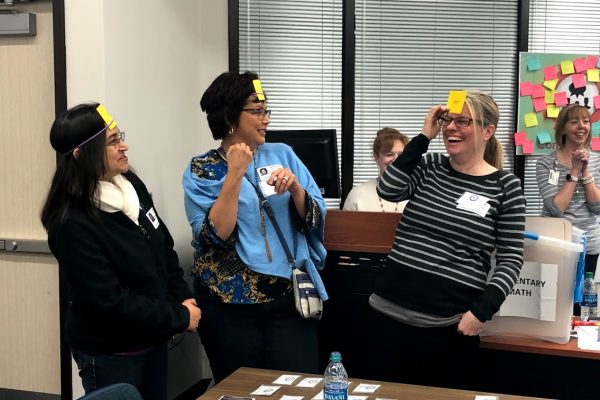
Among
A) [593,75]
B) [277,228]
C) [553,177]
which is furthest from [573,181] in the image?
[277,228]

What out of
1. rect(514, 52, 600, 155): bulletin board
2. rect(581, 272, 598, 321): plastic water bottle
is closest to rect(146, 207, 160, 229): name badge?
rect(581, 272, 598, 321): plastic water bottle

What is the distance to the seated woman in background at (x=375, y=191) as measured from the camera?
128 inches

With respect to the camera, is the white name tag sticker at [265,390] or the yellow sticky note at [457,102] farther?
the yellow sticky note at [457,102]

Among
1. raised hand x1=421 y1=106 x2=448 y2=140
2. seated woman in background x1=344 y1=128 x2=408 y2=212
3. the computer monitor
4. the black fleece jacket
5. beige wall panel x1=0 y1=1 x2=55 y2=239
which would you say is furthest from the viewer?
seated woman in background x1=344 y1=128 x2=408 y2=212

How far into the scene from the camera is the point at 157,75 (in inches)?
122

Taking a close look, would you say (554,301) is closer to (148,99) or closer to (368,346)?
(368,346)

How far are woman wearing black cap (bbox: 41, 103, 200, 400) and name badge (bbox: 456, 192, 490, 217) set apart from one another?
0.95m

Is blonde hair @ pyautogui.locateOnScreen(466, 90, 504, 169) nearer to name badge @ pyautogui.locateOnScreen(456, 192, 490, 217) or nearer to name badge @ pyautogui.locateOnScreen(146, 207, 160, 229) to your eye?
name badge @ pyautogui.locateOnScreen(456, 192, 490, 217)

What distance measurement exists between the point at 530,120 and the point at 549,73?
0.32 meters

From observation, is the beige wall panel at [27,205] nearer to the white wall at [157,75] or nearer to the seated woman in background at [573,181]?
the white wall at [157,75]

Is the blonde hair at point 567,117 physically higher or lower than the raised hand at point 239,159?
higher

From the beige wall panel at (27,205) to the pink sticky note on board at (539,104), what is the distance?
287 centimetres

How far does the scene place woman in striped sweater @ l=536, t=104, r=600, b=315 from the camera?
3.30 m

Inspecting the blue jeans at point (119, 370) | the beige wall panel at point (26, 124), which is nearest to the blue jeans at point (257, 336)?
the blue jeans at point (119, 370)
